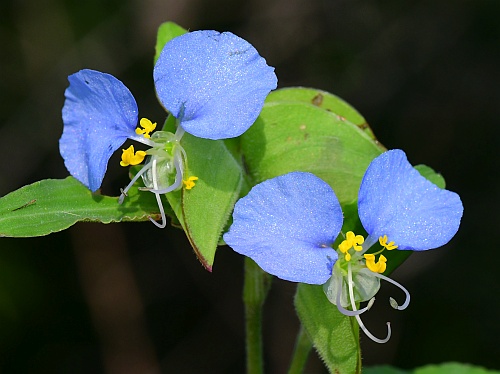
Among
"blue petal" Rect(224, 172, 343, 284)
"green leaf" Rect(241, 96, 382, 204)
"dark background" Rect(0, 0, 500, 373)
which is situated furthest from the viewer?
"dark background" Rect(0, 0, 500, 373)

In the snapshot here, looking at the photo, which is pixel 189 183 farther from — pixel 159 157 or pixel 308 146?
pixel 308 146

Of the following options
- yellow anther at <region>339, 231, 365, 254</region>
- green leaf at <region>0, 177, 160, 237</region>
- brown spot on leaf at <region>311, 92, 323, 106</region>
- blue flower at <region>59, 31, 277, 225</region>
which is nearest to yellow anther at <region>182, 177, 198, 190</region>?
blue flower at <region>59, 31, 277, 225</region>

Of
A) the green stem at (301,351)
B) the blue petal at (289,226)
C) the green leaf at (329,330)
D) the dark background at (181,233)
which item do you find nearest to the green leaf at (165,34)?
the blue petal at (289,226)

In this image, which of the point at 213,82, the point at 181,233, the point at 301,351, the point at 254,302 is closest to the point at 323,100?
the point at 213,82

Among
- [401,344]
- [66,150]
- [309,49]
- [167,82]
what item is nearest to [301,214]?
[167,82]

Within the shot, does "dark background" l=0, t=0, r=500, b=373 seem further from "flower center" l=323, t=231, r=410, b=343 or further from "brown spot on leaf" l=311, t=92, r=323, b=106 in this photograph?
"flower center" l=323, t=231, r=410, b=343

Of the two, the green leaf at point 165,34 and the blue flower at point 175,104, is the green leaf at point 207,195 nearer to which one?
the blue flower at point 175,104
